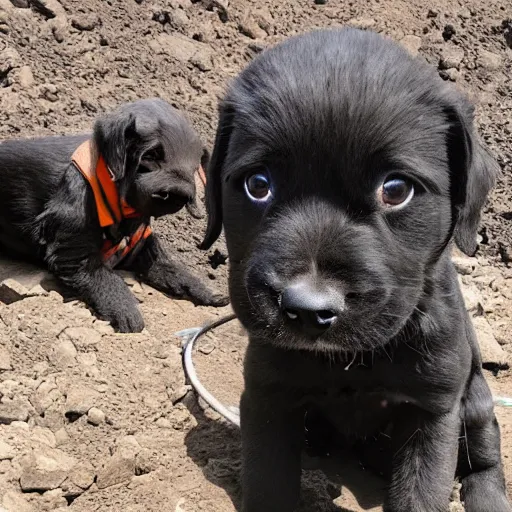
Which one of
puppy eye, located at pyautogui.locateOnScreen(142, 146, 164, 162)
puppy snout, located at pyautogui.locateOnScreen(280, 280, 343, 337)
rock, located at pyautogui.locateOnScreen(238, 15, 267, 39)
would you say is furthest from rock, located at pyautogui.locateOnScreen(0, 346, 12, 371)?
rock, located at pyautogui.locateOnScreen(238, 15, 267, 39)

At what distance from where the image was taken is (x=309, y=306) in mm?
2355

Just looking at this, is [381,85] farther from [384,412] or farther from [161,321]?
[161,321]

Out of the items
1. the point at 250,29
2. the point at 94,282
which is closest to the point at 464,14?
the point at 250,29

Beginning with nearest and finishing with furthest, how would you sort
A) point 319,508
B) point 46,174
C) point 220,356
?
point 319,508, point 220,356, point 46,174

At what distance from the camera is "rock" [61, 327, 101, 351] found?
501cm

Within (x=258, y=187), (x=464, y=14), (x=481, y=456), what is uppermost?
(x=258, y=187)

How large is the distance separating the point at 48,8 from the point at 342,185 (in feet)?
19.5

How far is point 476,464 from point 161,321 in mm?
2807

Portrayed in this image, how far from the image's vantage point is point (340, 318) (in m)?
2.45

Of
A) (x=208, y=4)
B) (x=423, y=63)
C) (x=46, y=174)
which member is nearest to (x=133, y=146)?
(x=46, y=174)

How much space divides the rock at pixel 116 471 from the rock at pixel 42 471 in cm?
15

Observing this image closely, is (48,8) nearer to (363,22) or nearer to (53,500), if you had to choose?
(363,22)

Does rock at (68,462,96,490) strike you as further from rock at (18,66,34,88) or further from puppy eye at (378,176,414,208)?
rock at (18,66,34,88)

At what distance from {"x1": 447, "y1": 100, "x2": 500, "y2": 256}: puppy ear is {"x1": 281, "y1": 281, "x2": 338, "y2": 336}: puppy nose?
→ 691 millimetres
